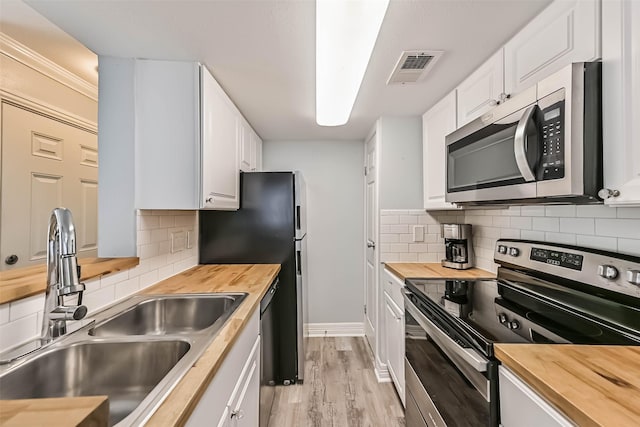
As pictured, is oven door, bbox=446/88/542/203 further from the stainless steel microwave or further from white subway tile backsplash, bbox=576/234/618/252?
white subway tile backsplash, bbox=576/234/618/252

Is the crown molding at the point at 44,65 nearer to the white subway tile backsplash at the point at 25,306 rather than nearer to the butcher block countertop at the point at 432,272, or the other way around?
the white subway tile backsplash at the point at 25,306

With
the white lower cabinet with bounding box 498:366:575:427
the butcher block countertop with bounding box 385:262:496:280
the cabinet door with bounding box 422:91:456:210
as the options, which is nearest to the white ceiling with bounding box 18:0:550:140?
the cabinet door with bounding box 422:91:456:210

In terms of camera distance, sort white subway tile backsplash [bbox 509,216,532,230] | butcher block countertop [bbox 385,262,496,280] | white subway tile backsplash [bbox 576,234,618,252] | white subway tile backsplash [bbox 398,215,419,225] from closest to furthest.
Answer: white subway tile backsplash [bbox 576,234,618,252] < white subway tile backsplash [bbox 509,216,532,230] < butcher block countertop [bbox 385,262,496,280] < white subway tile backsplash [bbox 398,215,419,225]

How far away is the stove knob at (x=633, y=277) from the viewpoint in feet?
3.45

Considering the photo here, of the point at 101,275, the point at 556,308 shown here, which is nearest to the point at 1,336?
the point at 101,275

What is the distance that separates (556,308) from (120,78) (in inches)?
90.3

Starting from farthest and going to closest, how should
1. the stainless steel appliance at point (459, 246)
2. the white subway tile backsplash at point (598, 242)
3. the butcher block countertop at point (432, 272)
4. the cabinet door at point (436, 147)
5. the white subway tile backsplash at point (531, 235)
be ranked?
the stainless steel appliance at point (459, 246), the cabinet door at point (436, 147), the butcher block countertop at point (432, 272), the white subway tile backsplash at point (531, 235), the white subway tile backsplash at point (598, 242)

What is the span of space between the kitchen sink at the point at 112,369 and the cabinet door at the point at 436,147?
6.11ft

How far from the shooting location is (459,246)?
228cm

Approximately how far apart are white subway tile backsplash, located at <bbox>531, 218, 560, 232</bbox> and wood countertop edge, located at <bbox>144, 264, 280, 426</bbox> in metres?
1.51

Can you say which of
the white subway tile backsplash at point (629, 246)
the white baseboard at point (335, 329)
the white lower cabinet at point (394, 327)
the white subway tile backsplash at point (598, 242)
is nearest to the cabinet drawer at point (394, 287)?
the white lower cabinet at point (394, 327)

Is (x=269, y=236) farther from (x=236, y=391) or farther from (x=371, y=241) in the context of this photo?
(x=236, y=391)

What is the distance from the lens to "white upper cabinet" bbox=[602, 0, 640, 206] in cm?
87

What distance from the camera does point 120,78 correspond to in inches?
64.2
